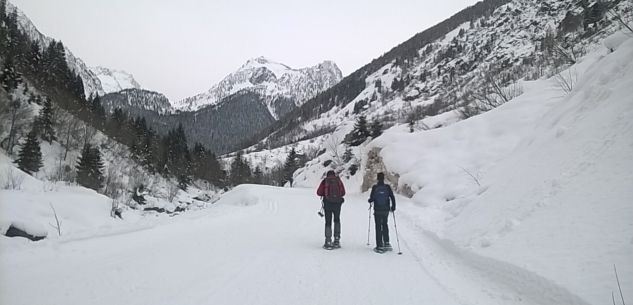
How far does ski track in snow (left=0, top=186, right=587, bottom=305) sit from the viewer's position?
471 centimetres

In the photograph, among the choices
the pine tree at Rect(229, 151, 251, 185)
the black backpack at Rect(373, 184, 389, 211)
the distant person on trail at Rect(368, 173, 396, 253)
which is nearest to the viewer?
the distant person on trail at Rect(368, 173, 396, 253)

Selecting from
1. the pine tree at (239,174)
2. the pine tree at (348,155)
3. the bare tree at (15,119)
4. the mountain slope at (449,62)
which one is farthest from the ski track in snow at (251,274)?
the pine tree at (239,174)

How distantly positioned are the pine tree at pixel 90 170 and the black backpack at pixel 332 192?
45.9 metres

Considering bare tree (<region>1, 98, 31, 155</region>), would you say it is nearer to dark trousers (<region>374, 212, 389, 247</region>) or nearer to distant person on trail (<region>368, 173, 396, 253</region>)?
distant person on trail (<region>368, 173, 396, 253</region>)

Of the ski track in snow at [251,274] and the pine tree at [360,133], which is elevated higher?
the pine tree at [360,133]

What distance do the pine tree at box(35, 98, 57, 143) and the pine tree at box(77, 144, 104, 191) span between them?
189 inches

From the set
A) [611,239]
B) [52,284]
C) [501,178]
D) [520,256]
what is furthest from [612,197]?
[52,284]

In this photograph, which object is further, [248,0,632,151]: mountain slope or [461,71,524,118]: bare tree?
[248,0,632,151]: mountain slope

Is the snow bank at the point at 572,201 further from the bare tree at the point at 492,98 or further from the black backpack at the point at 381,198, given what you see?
the bare tree at the point at 492,98

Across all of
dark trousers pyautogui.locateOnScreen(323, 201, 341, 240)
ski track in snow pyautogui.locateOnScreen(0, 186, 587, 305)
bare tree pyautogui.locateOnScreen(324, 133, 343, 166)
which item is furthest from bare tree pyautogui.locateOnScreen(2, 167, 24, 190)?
bare tree pyautogui.locateOnScreen(324, 133, 343, 166)

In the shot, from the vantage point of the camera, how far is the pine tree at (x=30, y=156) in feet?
136

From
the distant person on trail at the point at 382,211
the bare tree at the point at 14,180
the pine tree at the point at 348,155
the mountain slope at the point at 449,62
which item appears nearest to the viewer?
the distant person on trail at the point at 382,211

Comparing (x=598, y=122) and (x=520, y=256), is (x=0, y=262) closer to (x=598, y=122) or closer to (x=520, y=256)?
(x=520, y=256)

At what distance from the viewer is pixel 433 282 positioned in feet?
18.8
